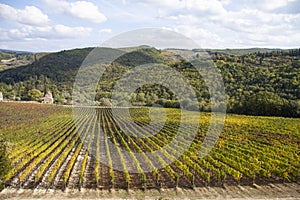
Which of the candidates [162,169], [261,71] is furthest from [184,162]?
[261,71]

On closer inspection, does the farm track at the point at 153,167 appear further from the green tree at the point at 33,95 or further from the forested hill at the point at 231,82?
the green tree at the point at 33,95

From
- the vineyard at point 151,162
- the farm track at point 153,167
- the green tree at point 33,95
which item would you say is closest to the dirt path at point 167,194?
the farm track at point 153,167

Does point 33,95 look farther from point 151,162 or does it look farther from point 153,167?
point 153,167

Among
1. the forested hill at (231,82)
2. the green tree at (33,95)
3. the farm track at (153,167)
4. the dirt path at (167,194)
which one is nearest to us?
the dirt path at (167,194)

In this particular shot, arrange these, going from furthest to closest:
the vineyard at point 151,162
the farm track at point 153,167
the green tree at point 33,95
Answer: the green tree at point 33,95
the vineyard at point 151,162
the farm track at point 153,167

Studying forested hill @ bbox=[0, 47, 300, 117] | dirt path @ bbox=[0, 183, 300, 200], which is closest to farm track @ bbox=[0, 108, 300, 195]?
dirt path @ bbox=[0, 183, 300, 200]

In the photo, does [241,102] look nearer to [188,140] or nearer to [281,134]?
[281,134]

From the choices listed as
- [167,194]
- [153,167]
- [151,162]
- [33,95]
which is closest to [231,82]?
[151,162]

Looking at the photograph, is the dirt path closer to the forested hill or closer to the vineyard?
the vineyard
